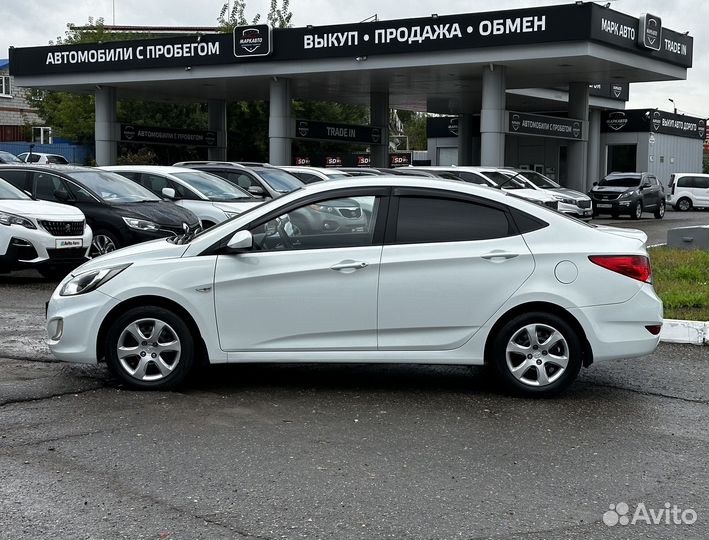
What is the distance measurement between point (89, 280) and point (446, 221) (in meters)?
2.71

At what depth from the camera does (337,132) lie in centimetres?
3641

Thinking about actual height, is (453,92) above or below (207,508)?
above

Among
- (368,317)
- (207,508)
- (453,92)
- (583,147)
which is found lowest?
(207,508)

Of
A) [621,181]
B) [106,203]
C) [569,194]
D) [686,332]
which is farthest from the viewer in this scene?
[621,181]

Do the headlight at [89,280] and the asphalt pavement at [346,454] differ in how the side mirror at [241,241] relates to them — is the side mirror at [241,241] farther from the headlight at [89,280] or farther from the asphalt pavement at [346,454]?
the asphalt pavement at [346,454]

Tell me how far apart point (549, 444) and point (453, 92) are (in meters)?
33.7

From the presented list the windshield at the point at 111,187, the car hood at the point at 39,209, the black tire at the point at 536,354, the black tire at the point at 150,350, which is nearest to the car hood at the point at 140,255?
the black tire at the point at 150,350

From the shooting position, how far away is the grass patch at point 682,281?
1099 centimetres

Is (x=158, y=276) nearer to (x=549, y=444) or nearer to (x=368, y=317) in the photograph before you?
(x=368, y=317)

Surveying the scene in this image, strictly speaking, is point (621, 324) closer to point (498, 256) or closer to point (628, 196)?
point (498, 256)

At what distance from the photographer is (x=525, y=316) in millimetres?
6984

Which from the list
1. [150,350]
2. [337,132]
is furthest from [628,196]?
[150,350]

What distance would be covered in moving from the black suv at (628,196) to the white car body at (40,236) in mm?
23442

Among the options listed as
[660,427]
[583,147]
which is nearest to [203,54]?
[583,147]
